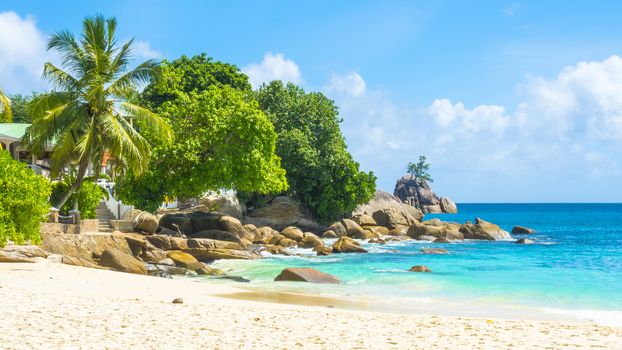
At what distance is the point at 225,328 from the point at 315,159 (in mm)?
36496

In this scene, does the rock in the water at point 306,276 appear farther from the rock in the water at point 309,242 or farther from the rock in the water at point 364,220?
the rock in the water at point 364,220

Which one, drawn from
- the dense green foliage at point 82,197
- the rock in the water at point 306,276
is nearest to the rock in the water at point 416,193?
the dense green foliage at point 82,197

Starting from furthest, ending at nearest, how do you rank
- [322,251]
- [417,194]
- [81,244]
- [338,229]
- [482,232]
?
[417,194]
[482,232]
[338,229]
[322,251]
[81,244]

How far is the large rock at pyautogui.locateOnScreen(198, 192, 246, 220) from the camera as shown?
140 ft

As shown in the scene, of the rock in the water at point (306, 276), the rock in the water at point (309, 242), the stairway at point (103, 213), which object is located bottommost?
the rock in the water at point (306, 276)

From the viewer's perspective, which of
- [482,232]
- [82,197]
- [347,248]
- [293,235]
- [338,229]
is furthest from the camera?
[482,232]

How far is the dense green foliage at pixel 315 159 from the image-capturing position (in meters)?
45.9

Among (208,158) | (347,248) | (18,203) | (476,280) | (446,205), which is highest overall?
(446,205)

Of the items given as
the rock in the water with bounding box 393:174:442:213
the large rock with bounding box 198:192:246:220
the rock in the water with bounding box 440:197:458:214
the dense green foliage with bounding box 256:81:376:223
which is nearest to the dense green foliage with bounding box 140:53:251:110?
the dense green foliage with bounding box 256:81:376:223

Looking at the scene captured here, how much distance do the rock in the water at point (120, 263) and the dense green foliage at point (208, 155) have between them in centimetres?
1196

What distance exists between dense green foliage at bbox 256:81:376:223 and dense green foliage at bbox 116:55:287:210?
10.5 metres

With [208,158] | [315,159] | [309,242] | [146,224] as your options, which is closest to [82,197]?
[146,224]

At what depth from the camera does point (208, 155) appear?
33.7 m

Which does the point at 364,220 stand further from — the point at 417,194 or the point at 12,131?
the point at 417,194
